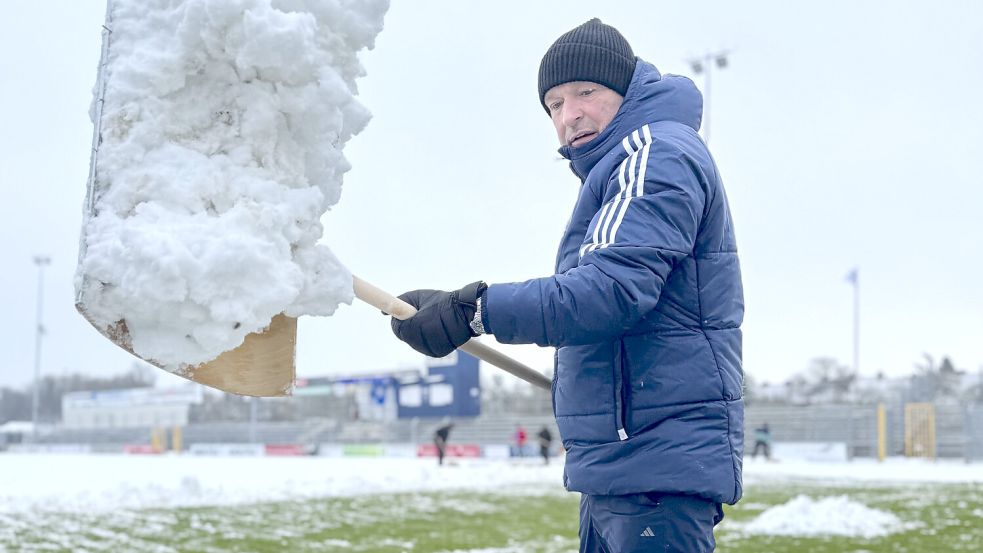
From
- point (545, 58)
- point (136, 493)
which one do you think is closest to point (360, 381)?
point (136, 493)

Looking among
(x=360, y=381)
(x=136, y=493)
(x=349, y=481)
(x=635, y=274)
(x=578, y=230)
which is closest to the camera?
(x=635, y=274)

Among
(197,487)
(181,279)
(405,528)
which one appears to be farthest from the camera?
(197,487)

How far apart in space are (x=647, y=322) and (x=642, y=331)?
0.07ft

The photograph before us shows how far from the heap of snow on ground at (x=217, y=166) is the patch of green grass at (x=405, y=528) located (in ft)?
17.6

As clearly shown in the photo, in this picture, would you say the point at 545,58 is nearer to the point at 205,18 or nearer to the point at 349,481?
the point at 205,18

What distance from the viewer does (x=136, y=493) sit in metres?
11.7

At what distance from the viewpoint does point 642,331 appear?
2037 millimetres

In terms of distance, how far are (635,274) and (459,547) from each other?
19.1 ft

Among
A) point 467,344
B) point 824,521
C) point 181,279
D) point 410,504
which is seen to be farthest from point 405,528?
point 181,279

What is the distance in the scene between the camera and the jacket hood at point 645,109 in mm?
2230

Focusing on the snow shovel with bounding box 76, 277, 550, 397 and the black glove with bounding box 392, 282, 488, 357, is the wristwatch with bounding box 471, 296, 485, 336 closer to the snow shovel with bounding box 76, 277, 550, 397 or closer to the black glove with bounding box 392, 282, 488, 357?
the black glove with bounding box 392, 282, 488, 357

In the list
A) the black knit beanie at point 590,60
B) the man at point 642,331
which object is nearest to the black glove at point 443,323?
the man at point 642,331

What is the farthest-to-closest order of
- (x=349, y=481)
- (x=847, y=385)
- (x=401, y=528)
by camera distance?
(x=847, y=385), (x=349, y=481), (x=401, y=528)

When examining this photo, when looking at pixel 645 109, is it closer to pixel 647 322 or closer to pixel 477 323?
pixel 647 322
